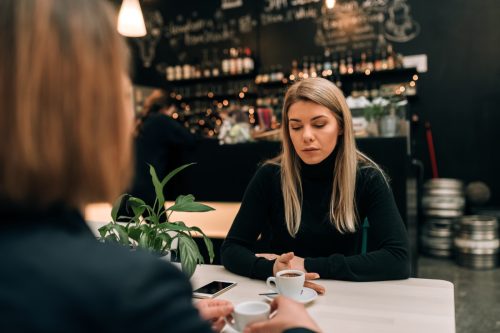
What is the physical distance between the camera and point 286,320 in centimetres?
83

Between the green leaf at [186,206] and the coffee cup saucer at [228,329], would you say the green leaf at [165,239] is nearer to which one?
the green leaf at [186,206]

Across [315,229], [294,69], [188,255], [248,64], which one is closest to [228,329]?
[188,255]

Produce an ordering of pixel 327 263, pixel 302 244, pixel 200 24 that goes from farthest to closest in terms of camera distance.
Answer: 1. pixel 200 24
2. pixel 302 244
3. pixel 327 263

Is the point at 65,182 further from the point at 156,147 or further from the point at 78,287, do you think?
the point at 156,147

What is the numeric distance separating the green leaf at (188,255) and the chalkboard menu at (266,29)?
546 cm

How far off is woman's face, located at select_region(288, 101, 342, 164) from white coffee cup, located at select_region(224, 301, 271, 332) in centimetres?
108

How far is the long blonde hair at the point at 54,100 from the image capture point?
0.49m

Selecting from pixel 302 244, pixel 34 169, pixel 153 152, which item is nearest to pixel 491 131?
pixel 153 152

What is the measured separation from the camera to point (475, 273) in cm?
430

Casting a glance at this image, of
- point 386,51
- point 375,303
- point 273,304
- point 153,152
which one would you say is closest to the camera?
point 273,304

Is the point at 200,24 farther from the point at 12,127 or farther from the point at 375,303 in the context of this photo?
the point at 12,127

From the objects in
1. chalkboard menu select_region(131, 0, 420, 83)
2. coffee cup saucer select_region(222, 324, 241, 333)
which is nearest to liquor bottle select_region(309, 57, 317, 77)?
chalkboard menu select_region(131, 0, 420, 83)

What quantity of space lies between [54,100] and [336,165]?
1.60 m

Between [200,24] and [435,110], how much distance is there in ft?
12.8
